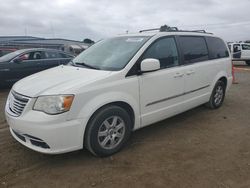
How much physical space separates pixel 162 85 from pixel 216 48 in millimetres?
2270

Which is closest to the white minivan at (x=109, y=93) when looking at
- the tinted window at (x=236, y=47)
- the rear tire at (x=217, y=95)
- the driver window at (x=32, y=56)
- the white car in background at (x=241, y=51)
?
the rear tire at (x=217, y=95)

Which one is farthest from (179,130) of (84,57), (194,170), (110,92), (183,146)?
(84,57)

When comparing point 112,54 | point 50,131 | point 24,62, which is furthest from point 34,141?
point 24,62

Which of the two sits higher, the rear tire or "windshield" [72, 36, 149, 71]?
"windshield" [72, 36, 149, 71]

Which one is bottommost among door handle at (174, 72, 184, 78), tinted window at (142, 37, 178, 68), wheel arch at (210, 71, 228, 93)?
wheel arch at (210, 71, 228, 93)

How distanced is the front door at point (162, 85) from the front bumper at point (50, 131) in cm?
117

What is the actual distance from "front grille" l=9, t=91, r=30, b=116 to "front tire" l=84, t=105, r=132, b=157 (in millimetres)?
877

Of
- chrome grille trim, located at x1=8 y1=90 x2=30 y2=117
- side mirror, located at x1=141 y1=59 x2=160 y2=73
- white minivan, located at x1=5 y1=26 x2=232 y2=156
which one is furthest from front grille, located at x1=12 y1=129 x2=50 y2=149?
side mirror, located at x1=141 y1=59 x2=160 y2=73

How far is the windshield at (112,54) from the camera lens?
402 cm

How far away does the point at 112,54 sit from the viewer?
4.30 metres

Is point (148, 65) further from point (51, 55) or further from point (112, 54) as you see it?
Result: point (51, 55)

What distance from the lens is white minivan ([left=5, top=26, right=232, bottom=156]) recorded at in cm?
329

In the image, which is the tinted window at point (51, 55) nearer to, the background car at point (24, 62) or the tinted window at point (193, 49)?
the background car at point (24, 62)

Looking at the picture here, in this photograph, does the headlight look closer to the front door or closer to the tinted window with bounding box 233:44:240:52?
the front door
